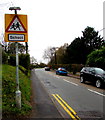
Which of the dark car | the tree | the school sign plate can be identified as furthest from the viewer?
the tree

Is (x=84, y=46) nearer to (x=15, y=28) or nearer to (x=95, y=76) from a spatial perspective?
(x=95, y=76)

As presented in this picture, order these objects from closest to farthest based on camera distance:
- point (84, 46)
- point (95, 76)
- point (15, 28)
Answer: point (15, 28), point (95, 76), point (84, 46)

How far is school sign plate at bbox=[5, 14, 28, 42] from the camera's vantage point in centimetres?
550

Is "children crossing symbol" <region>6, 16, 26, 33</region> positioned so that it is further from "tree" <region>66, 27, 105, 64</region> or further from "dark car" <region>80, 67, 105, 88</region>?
"tree" <region>66, 27, 105, 64</region>

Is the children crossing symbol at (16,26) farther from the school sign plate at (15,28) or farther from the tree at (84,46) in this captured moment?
the tree at (84,46)

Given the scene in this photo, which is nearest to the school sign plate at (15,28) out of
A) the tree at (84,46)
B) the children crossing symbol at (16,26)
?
the children crossing symbol at (16,26)

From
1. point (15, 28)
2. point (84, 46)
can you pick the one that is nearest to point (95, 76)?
point (15, 28)

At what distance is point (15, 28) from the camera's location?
5.59m

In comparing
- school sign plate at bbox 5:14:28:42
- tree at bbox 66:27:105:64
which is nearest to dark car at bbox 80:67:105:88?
school sign plate at bbox 5:14:28:42

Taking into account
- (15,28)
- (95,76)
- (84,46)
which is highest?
(84,46)

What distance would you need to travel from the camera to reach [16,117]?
4.80 meters

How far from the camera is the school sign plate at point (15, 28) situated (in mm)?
5504

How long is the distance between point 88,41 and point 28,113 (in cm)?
5001

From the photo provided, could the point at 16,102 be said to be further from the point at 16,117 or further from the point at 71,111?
the point at 71,111
